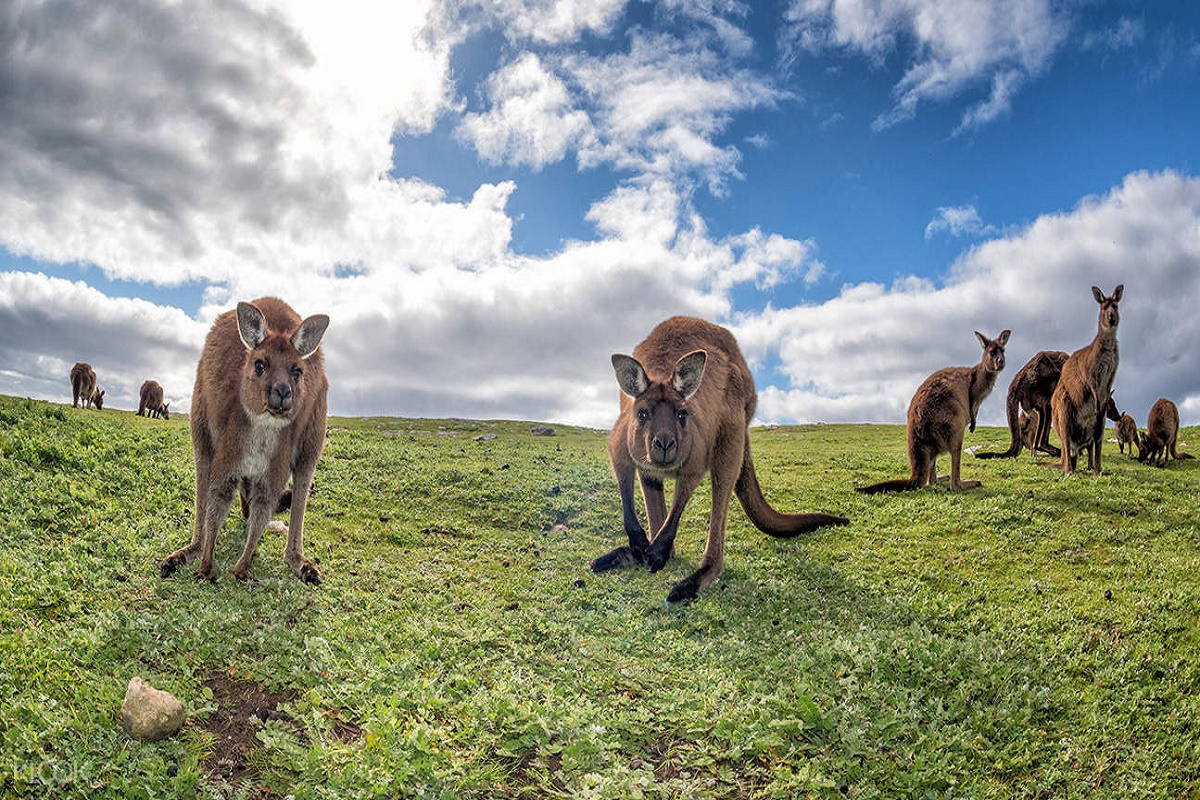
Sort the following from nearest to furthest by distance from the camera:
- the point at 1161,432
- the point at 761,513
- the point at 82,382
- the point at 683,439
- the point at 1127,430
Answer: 1. the point at 683,439
2. the point at 761,513
3. the point at 1161,432
4. the point at 1127,430
5. the point at 82,382

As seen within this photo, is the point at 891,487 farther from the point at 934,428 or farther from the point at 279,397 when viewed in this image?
the point at 279,397

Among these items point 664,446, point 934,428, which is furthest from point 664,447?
point 934,428

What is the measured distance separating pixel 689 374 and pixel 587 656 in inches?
126

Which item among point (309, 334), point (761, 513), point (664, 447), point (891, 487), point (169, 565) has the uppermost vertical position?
point (309, 334)

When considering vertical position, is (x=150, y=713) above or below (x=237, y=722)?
above

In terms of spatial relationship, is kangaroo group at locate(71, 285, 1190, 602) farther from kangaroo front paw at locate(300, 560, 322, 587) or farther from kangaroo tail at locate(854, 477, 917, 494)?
kangaroo tail at locate(854, 477, 917, 494)

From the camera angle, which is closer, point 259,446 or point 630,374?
point 259,446

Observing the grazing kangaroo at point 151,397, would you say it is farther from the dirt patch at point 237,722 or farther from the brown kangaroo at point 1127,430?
the brown kangaroo at point 1127,430

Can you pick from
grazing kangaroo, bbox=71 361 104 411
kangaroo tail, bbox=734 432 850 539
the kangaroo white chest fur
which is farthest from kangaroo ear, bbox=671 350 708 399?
grazing kangaroo, bbox=71 361 104 411

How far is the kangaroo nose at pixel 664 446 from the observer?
27.0 ft

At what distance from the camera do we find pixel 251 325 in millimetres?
7703

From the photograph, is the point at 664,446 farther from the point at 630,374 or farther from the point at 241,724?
the point at 241,724

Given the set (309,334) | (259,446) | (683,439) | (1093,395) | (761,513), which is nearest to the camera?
(259,446)

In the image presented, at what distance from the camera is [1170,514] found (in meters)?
10.9
